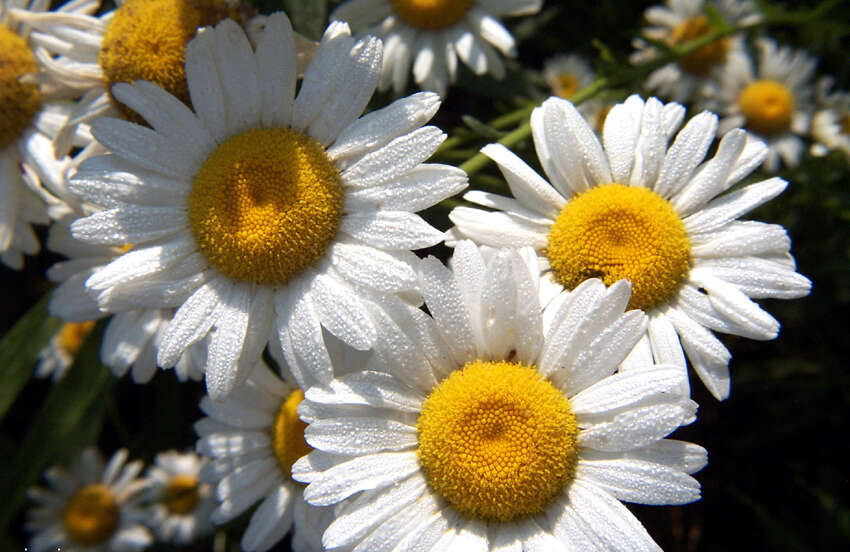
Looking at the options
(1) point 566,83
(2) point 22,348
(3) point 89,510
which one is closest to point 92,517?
(3) point 89,510

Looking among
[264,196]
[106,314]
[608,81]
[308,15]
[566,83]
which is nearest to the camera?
[264,196]

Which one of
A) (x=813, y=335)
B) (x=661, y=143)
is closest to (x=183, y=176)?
(x=661, y=143)

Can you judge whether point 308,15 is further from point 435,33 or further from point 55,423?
point 55,423

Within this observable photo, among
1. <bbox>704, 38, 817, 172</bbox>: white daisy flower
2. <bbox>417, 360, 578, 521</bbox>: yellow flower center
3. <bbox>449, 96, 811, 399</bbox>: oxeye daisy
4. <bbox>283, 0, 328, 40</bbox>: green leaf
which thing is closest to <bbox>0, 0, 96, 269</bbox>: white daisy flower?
<bbox>283, 0, 328, 40</bbox>: green leaf

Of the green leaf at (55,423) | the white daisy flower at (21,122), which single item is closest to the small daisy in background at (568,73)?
the white daisy flower at (21,122)

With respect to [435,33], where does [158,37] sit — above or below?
above

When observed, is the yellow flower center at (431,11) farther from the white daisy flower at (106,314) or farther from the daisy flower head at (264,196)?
the white daisy flower at (106,314)

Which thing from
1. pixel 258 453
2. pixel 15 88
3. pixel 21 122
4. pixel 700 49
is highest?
pixel 15 88

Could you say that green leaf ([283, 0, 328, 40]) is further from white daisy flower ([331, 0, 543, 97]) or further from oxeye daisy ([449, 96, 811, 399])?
oxeye daisy ([449, 96, 811, 399])
